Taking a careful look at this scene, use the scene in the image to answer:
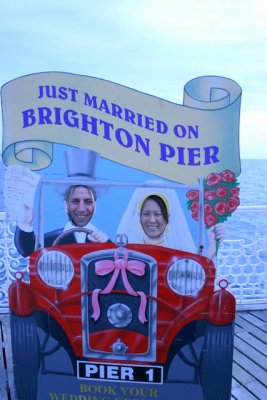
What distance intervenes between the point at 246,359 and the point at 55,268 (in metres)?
1.67

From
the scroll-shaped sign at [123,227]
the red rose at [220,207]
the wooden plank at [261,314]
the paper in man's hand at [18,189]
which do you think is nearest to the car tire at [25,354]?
the scroll-shaped sign at [123,227]

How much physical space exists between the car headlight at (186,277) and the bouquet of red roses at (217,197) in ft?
0.63

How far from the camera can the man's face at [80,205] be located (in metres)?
1.51

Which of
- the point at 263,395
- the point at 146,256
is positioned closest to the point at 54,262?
the point at 146,256

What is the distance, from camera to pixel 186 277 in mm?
1546

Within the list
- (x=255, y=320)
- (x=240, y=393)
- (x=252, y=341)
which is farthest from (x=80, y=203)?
(x=255, y=320)

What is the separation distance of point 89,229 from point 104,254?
5.1 inches

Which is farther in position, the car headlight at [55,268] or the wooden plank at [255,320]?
the wooden plank at [255,320]

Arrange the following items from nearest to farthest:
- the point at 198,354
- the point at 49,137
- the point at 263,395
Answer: the point at 49,137 < the point at 198,354 < the point at 263,395

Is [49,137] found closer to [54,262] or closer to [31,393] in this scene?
[54,262]

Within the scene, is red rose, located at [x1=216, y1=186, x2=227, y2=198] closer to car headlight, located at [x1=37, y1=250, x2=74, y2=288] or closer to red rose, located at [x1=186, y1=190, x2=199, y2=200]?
red rose, located at [x1=186, y1=190, x2=199, y2=200]

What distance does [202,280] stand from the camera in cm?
155

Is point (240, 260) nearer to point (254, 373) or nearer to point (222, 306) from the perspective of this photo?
point (254, 373)

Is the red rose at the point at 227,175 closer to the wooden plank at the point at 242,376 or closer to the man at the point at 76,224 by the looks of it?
the man at the point at 76,224
